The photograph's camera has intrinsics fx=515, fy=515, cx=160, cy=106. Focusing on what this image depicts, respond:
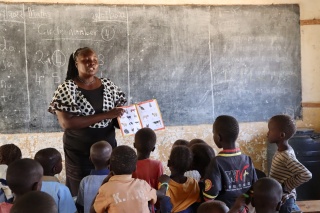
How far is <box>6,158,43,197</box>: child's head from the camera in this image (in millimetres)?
2180

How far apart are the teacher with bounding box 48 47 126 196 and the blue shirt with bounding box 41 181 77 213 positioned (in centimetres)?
80

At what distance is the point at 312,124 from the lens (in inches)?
241

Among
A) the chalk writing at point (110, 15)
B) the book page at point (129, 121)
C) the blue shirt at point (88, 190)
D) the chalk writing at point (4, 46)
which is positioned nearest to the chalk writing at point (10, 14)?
the chalk writing at point (4, 46)

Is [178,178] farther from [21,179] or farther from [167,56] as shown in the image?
[167,56]

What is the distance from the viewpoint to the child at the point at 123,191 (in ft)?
7.86

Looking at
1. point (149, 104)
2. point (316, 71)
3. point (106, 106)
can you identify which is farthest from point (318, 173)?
point (106, 106)

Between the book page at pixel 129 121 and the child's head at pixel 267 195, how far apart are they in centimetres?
139

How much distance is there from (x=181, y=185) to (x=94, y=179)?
504 mm

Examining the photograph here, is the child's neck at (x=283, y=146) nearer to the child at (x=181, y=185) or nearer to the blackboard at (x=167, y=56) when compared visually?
the child at (x=181, y=185)

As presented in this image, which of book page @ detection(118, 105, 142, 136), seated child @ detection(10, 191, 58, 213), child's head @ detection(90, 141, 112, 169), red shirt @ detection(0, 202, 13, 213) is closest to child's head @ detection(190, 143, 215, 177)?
child's head @ detection(90, 141, 112, 169)

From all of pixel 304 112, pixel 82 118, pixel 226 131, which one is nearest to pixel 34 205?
pixel 226 131

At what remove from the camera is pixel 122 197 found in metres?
2.40

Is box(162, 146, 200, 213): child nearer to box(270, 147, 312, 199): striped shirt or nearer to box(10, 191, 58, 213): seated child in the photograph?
box(270, 147, 312, 199): striped shirt

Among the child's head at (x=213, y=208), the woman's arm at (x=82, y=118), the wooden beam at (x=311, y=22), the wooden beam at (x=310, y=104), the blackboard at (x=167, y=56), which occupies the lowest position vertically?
the child's head at (x=213, y=208)
